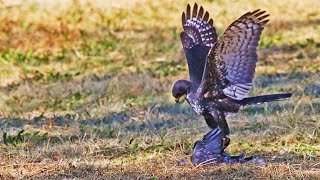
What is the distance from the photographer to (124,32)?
1599 cm

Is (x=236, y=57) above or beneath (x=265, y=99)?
above

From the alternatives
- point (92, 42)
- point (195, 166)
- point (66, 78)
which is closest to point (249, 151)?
point (195, 166)

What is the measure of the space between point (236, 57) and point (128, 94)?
4414 millimetres

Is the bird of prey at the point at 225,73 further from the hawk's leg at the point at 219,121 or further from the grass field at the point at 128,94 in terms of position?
the grass field at the point at 128,94

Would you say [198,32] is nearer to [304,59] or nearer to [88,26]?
[304,59]

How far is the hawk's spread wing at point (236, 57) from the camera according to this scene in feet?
22.1

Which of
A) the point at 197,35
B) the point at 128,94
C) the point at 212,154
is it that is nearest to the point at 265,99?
the point at 212,154

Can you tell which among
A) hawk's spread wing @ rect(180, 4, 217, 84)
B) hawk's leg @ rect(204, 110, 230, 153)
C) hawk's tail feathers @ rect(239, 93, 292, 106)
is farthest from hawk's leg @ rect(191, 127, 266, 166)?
hawk's spread wing @ rect(180, 4, 217, 84)

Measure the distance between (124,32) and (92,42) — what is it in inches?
40.1

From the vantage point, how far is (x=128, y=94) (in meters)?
11.2

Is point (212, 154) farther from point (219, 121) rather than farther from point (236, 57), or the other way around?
point (236, 57)

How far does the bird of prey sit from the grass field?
1.62 feet

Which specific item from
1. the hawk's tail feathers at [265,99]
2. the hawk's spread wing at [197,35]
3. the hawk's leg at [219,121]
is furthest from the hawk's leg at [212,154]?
the hawk's spread wing at [197,35]

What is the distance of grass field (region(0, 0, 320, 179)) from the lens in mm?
7398
